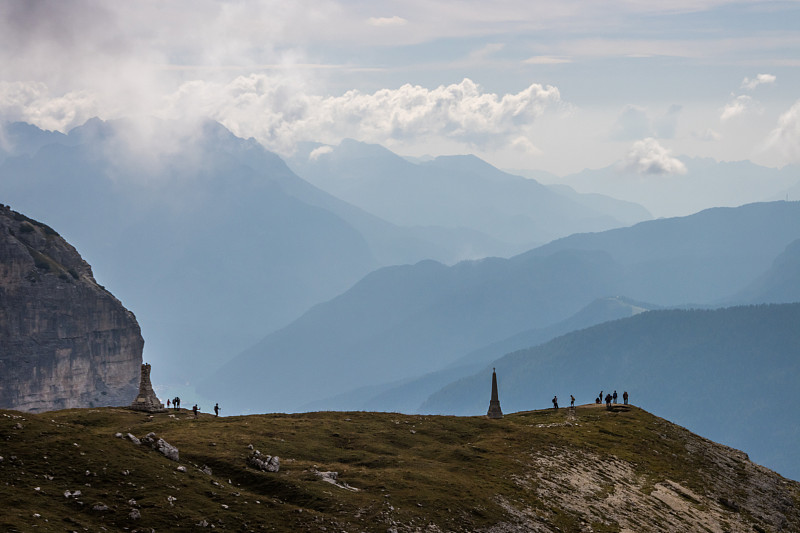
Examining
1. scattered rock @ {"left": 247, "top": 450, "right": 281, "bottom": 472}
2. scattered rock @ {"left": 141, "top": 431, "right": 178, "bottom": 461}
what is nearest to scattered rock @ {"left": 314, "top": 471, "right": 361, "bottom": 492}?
scattered rock @ {"left": 247, "top": 450, "right": 281, "bottom": 472}

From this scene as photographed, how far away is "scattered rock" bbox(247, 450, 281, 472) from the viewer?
6962cm

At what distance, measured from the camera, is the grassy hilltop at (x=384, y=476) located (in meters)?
57.6

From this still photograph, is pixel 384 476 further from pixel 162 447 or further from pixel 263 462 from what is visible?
pixel 162 447

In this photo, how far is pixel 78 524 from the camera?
52.5 m

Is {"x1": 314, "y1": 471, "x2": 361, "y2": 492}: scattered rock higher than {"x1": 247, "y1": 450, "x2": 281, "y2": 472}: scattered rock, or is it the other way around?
{"x1": 247, "y1": 450, "x2": 281, "y2": 472}: scattered rock

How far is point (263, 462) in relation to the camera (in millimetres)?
70000

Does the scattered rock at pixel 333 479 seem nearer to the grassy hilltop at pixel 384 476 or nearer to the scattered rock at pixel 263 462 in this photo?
the grassy hilltop at pixel 384 476

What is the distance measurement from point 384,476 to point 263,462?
377 inches

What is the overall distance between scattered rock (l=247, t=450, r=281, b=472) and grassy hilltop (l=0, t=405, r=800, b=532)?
851 mm

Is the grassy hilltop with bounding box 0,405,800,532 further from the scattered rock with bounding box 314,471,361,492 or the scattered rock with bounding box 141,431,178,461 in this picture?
the scattered rock with bounding box 141,431,178,461

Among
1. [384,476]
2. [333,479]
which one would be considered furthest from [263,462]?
[384,476]

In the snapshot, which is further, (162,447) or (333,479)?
(333,479)

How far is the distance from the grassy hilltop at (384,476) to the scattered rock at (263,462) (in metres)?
0.85

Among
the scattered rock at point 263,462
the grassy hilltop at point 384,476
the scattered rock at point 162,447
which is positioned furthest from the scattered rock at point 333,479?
the scattered rock at point 162,447
